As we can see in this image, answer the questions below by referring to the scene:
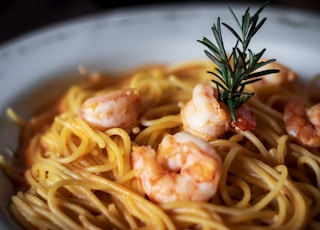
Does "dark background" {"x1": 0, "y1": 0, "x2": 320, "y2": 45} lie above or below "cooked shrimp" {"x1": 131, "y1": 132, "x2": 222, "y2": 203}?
above

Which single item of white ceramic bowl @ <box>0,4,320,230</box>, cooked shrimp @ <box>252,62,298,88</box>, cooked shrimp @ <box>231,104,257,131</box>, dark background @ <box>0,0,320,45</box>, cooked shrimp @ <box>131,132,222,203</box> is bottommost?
cooked shrimp @ <box>131,132,222,203</box>

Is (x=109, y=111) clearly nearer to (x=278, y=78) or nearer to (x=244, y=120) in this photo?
(x=244, y=120)

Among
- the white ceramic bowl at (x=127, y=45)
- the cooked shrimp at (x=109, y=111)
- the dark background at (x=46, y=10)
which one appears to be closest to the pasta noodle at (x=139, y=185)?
the cooked shrimp at (x=109, y=111)

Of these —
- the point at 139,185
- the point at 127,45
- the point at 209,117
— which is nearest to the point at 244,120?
the point at 209,117

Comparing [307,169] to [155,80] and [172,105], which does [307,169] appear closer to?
[172,105]

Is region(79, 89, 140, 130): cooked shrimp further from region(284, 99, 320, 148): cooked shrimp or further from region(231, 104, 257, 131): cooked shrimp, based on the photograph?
region(284, 99, 320, 148): cooked shrimp

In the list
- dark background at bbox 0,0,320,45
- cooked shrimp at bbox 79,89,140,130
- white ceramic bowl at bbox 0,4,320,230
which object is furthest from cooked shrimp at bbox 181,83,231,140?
dark background at bbox 0,0,320,45

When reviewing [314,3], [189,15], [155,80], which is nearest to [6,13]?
[189,15]
